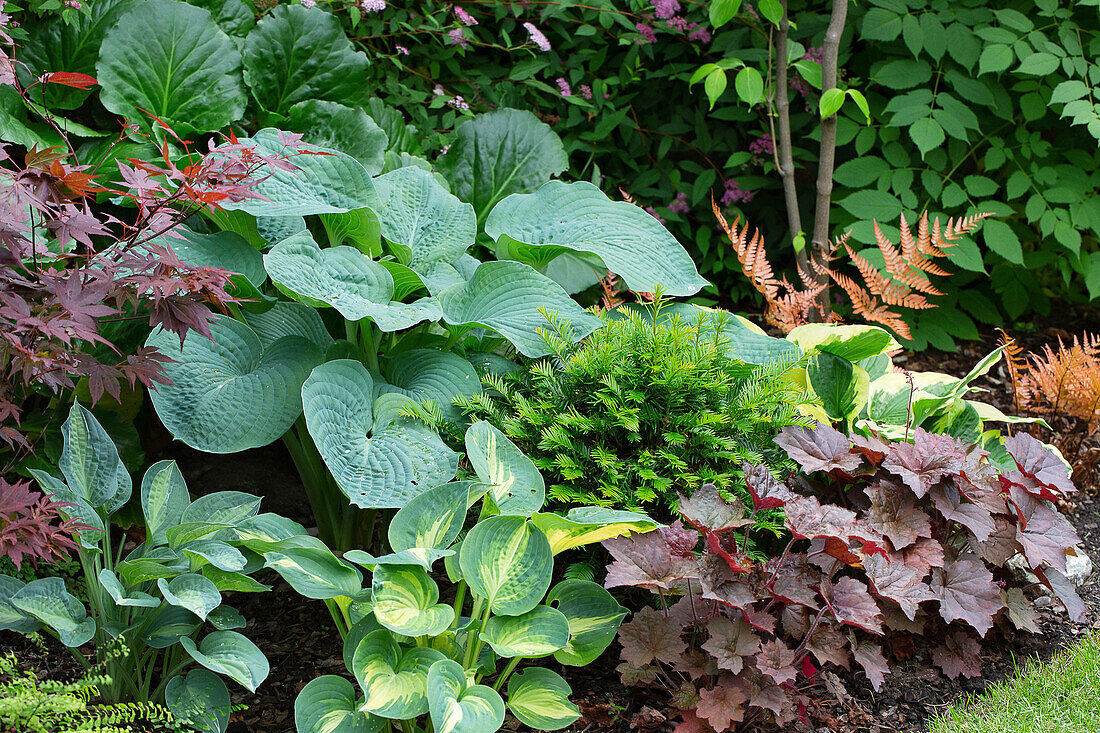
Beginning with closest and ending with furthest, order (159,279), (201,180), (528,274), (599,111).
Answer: (159,279), (201,180), (528,274), (599,111)

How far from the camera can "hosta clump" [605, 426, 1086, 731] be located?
1714mm

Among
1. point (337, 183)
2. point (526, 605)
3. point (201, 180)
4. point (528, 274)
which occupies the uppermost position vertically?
point (201, 180)

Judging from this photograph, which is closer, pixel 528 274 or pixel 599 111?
pixel 528 274

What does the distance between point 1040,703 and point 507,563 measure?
1308 mm

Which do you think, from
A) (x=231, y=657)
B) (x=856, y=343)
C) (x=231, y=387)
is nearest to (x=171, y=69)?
(x=231, y=387)

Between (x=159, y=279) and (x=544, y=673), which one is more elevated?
(x=159, y=279)

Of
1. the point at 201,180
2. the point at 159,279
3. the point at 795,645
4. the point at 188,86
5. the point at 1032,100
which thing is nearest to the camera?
the point at 159,279

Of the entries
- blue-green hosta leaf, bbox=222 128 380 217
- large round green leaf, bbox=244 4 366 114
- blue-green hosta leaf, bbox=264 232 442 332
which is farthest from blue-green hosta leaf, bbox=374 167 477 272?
large round green leaf, bbox=244 4 366 114

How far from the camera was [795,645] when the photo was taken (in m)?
1.90

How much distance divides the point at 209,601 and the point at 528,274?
1095 mm

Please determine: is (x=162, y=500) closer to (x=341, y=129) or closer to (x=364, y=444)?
(x=364, y=444)

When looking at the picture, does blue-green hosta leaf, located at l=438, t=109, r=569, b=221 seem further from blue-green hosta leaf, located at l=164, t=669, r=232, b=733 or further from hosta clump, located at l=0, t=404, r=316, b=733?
blue-green hosta leaf, located at l=164, t=669, r=232, b=733

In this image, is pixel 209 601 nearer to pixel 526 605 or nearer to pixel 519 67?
pixel 526 605

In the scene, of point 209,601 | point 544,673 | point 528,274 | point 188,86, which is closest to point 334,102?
point 188,86
